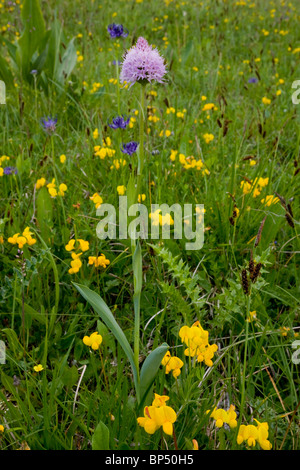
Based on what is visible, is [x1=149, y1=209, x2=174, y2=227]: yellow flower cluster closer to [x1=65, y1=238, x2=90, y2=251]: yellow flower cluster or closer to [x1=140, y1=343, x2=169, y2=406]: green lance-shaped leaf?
[x1=65, y1=238, x2=90, y2=251]: yellow flower cluster

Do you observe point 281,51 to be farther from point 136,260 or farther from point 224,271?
point 136,260

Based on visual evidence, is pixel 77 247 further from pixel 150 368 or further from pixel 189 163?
pixel 189 163

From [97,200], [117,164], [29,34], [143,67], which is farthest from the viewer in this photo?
[29,34]

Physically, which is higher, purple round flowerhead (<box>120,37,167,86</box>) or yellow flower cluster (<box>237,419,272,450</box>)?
purple round flowerhead (<box>120,37,167,86</box>)

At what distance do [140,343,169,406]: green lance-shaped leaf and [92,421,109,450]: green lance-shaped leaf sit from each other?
0.12 m

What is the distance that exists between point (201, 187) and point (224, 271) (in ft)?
1.99

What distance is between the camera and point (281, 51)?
14.9 ft

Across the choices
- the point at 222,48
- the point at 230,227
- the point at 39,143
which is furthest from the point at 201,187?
the point at 222,48

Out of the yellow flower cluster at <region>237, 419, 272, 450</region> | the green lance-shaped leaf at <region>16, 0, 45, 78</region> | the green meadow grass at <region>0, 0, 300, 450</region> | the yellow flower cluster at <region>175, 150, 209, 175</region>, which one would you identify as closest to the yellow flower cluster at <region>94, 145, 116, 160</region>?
the green meadow grass at <region>0, 0, 300, 450</region>

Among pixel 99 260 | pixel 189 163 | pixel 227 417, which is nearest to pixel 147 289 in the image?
pixel 99 260

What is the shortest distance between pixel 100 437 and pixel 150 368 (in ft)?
0.61

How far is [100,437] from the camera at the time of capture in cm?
91

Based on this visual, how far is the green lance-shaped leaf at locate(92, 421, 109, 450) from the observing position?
2.97ft

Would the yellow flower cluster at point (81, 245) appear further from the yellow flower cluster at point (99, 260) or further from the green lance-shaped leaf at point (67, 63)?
the green lance-shaped leaf at point (67, 63)
